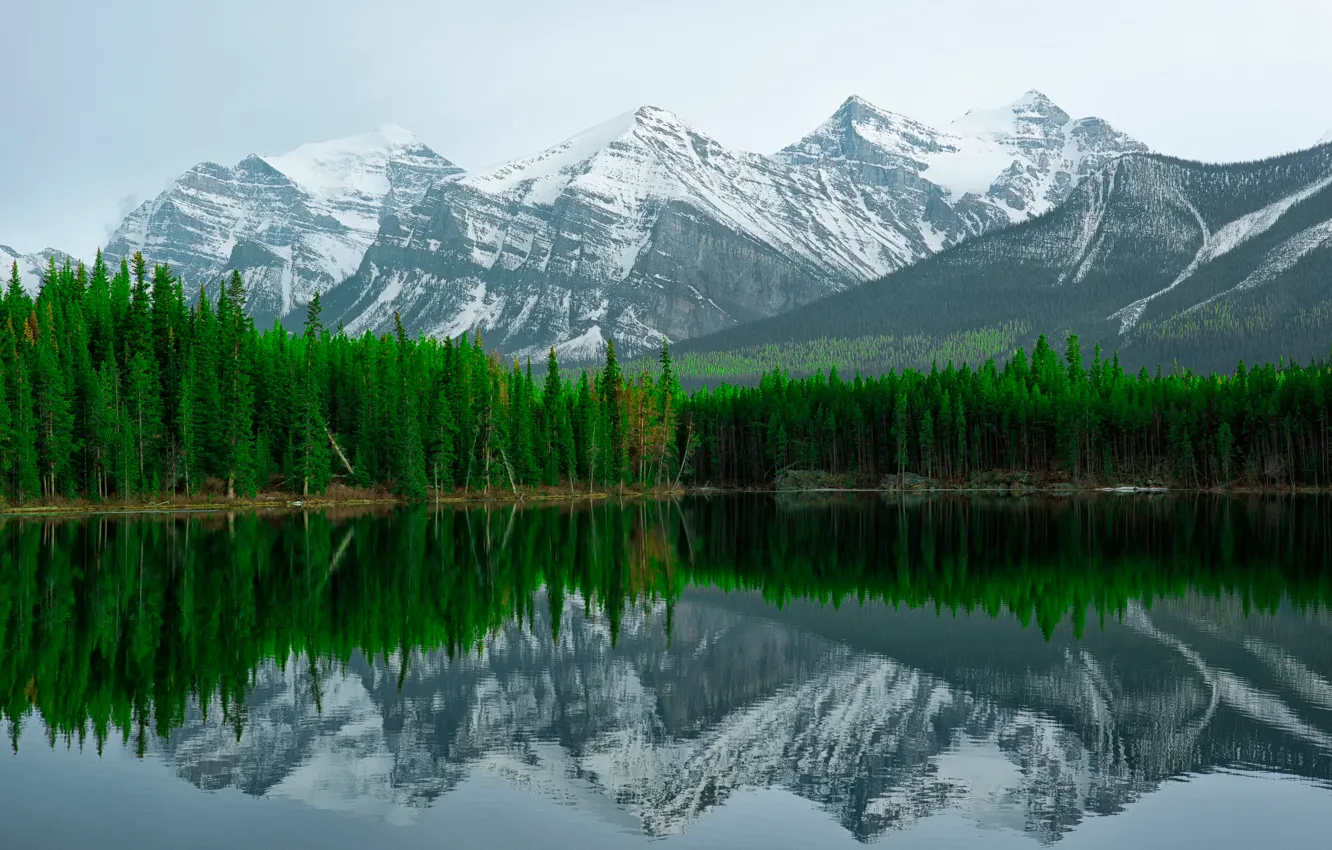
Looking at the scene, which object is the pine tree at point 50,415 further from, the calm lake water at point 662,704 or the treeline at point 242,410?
the calm lake water at point 662,704

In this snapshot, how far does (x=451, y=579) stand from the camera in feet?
142

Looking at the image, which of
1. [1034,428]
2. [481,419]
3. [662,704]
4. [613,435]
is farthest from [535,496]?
[662,704]

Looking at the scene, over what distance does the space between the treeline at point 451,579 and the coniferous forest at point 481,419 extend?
629 inches

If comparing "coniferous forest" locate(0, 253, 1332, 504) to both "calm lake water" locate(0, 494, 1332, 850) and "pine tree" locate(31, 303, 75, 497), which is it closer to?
"pine tree" locate(31, 303, 75, 497)

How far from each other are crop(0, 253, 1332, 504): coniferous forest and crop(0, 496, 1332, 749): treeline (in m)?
16.0

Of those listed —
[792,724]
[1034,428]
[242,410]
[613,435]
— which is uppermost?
[242,410]

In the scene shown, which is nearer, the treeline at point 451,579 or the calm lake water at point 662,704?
the calm lake water at point 662,704

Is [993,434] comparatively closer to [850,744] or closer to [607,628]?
[607,628]

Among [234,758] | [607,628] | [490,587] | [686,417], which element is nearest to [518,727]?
[234,758]

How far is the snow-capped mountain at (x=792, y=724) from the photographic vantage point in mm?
18312

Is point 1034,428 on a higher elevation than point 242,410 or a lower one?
lower

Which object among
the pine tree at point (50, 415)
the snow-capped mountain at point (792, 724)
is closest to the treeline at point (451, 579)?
the snow-capped mountain at point (792, 724)

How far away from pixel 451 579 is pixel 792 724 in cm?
2324

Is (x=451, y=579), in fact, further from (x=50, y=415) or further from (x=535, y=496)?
(x=535, y=496)
